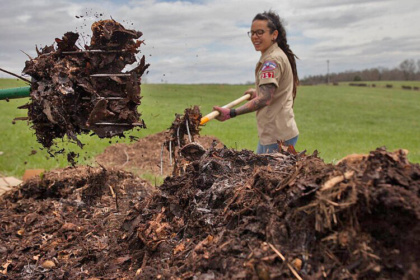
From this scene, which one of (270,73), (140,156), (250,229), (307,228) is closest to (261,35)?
(270,73)

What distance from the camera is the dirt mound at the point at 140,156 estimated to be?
362 inches

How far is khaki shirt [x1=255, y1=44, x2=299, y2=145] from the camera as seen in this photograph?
4934 mm

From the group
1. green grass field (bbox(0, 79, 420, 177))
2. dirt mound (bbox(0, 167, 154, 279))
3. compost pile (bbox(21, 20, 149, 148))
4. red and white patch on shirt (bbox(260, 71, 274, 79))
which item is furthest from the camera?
green grass field (bbox(0, 79, 420, 177))

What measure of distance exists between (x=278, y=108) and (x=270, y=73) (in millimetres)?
480

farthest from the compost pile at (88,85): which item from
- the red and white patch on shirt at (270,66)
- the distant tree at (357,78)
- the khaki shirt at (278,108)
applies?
the distant tree at (357,78)

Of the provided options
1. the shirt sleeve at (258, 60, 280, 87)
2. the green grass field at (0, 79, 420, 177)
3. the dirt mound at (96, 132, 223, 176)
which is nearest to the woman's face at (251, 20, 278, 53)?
the shirt sleeve at (258, 60, 280, 87)

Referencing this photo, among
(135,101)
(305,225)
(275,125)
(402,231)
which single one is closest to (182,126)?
(135,101)

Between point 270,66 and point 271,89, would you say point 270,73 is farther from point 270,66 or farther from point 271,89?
point 271,89

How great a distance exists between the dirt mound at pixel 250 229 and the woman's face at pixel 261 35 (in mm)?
1828

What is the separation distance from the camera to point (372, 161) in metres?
2.39

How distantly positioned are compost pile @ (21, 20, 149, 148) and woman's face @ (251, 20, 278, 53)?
153 cm

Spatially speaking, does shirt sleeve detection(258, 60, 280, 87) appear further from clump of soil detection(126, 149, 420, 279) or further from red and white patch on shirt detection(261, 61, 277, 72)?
clump of soil detection(126, 149, 420, 279)

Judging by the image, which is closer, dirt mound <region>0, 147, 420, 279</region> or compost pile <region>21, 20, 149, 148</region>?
dirt mound <region>0, 147, 420, 279</region>

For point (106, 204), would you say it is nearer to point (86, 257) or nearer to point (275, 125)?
point (86, 257)
